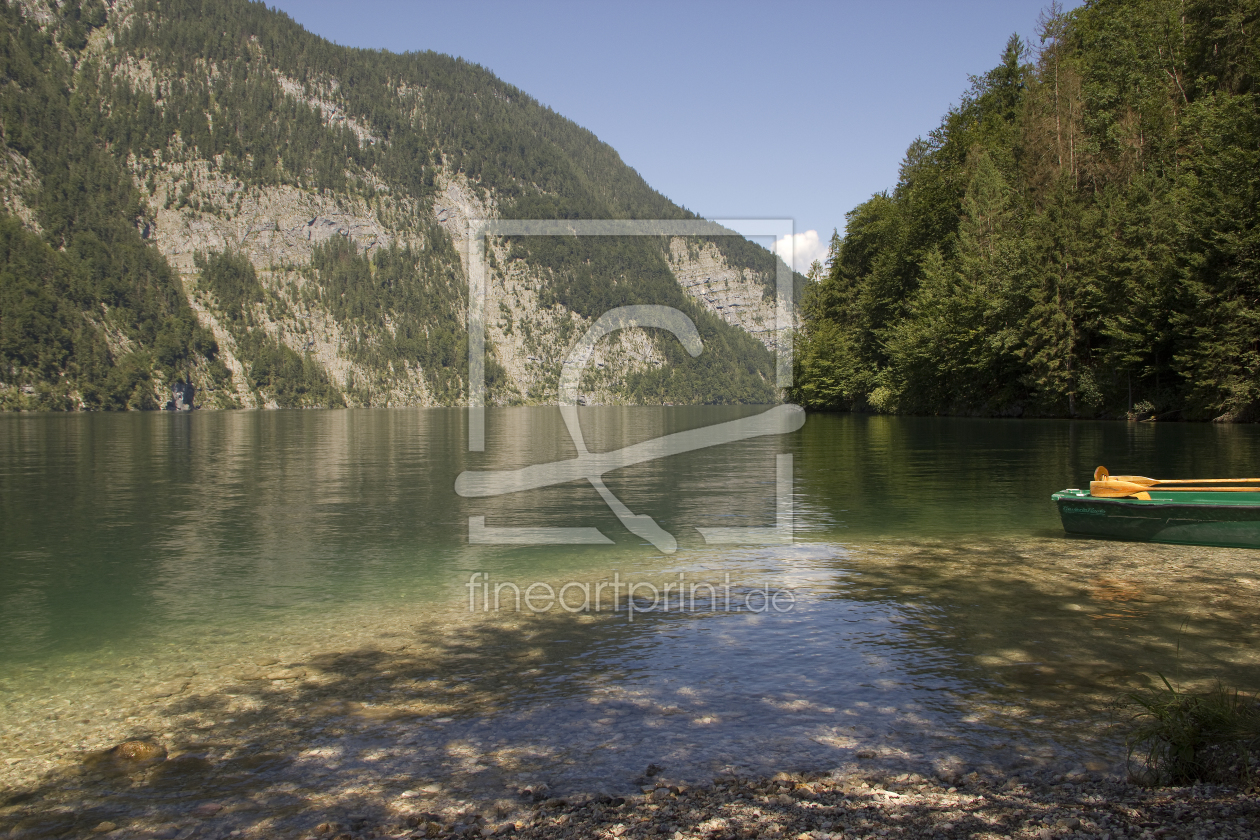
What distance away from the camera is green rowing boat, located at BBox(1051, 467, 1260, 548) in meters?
17.0

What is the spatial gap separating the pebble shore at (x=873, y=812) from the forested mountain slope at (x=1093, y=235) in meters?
56.8

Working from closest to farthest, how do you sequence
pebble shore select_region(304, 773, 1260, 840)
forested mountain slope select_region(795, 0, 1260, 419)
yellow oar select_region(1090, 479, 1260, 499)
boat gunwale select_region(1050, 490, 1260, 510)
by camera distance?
pebble shore select_region(304, 773, 1260, 840) → boat gunwale select_region(1050, 490, 1260, 510) → yellow oar select_region(1090, 479, 1260, 499) → forested mountain slope select_region(795, 0, 1260, 419)

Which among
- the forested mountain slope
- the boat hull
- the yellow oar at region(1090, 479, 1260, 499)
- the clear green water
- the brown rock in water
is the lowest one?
the brown rock in water

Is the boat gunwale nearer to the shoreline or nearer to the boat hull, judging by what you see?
the boat hull

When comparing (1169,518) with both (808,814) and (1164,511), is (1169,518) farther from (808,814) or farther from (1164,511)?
(808,814)

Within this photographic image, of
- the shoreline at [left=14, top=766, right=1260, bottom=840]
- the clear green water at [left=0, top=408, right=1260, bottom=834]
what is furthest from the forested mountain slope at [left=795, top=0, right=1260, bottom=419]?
the shoreline at [left=14, top=766, right=1260, bottom=840]

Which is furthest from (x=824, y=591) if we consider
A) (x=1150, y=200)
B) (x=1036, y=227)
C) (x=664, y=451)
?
(x=1036, y=227)

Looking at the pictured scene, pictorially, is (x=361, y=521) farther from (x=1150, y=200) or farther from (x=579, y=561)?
(x=1150, y=200)

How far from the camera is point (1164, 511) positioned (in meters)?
17.6

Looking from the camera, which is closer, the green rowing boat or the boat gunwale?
the boat gunwale

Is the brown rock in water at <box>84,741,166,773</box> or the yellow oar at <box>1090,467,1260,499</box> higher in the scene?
the yellow oar at <box>1090,467,1260,499</box>

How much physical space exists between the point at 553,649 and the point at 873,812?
5.52m

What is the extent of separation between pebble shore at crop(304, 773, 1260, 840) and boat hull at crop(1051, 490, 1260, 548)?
13.0 metres

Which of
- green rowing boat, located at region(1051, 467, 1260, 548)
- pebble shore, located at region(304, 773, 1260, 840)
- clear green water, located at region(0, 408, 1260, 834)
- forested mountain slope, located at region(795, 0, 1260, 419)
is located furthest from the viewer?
forested mountain slope, located at region(795, 0, 1260, 419)
